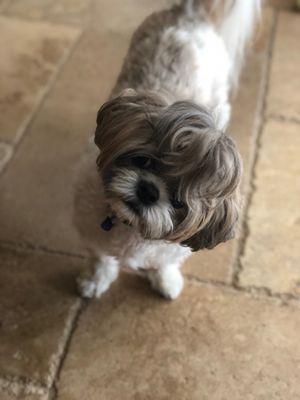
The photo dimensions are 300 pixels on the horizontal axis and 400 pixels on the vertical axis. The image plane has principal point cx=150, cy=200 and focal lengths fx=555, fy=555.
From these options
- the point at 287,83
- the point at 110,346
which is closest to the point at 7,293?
the point at 110,346

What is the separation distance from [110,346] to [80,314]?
6.6 inches

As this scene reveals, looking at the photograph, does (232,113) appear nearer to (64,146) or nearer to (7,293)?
(64,146)

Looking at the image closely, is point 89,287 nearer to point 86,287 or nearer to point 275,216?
point 86,287

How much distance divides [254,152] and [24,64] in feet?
4.22

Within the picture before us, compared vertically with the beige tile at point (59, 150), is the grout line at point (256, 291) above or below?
below

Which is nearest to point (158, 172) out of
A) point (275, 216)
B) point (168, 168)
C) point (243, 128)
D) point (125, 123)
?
point (168, 168)

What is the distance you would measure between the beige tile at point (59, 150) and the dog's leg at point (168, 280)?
13.2 inches

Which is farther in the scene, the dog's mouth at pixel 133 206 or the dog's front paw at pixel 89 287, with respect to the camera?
the dog's front paw at pixel 89 287

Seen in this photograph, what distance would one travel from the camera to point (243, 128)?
272cm

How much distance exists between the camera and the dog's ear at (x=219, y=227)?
1.44 m

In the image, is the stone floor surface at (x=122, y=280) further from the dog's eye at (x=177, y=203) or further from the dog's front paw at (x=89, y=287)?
the dog's eye at (x=177, y=203)

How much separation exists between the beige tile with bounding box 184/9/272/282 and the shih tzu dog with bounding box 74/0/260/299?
21 centimetres

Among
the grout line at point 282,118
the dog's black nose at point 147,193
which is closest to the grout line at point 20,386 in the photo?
the dog's black nose at point 147,193

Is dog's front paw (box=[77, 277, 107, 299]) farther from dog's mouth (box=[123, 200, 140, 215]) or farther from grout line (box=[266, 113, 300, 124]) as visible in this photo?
grout line (box=[266, 113, 300, 124])
